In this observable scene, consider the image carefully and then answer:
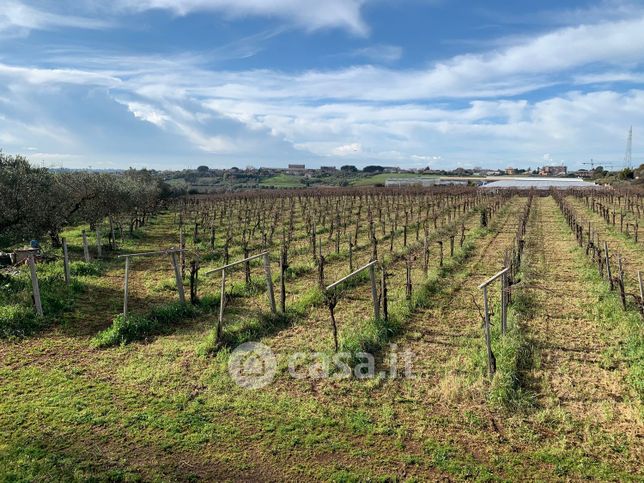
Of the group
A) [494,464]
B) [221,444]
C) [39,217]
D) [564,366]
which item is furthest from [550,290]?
[39,217]

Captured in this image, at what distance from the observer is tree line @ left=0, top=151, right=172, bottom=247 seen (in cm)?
1308

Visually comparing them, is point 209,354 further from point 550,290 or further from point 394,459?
point 550,290

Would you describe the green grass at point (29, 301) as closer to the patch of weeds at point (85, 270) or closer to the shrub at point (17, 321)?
the shrub at point (17, 321)

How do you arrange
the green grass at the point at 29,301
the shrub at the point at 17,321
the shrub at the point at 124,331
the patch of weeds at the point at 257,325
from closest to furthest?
the patch of weeds at the point at 257,325
the shrub at the point at 124,331
the shrub at the point at 17,321
the green grass at the point at 29,301

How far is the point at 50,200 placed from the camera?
1503cm

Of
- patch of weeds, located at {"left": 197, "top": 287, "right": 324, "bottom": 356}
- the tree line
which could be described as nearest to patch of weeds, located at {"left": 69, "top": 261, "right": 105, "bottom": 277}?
the tree line

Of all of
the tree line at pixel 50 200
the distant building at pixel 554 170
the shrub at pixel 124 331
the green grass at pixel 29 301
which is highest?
the distant building at pixel 554 170

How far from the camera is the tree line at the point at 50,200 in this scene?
13078mm

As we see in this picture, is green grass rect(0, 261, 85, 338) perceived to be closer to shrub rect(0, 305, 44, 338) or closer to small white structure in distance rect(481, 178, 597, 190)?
shrub rect(0, 305, 44, 338)

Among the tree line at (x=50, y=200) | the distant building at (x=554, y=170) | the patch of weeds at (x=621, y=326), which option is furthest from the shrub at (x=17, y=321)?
the distant building at (x=554, y=170)

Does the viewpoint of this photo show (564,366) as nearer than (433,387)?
No

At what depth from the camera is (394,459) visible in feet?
17.4

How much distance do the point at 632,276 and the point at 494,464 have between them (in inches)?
437

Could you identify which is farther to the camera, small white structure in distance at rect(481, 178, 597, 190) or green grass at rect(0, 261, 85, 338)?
small white structure in distance at rect(481, 178, 597, 190)
